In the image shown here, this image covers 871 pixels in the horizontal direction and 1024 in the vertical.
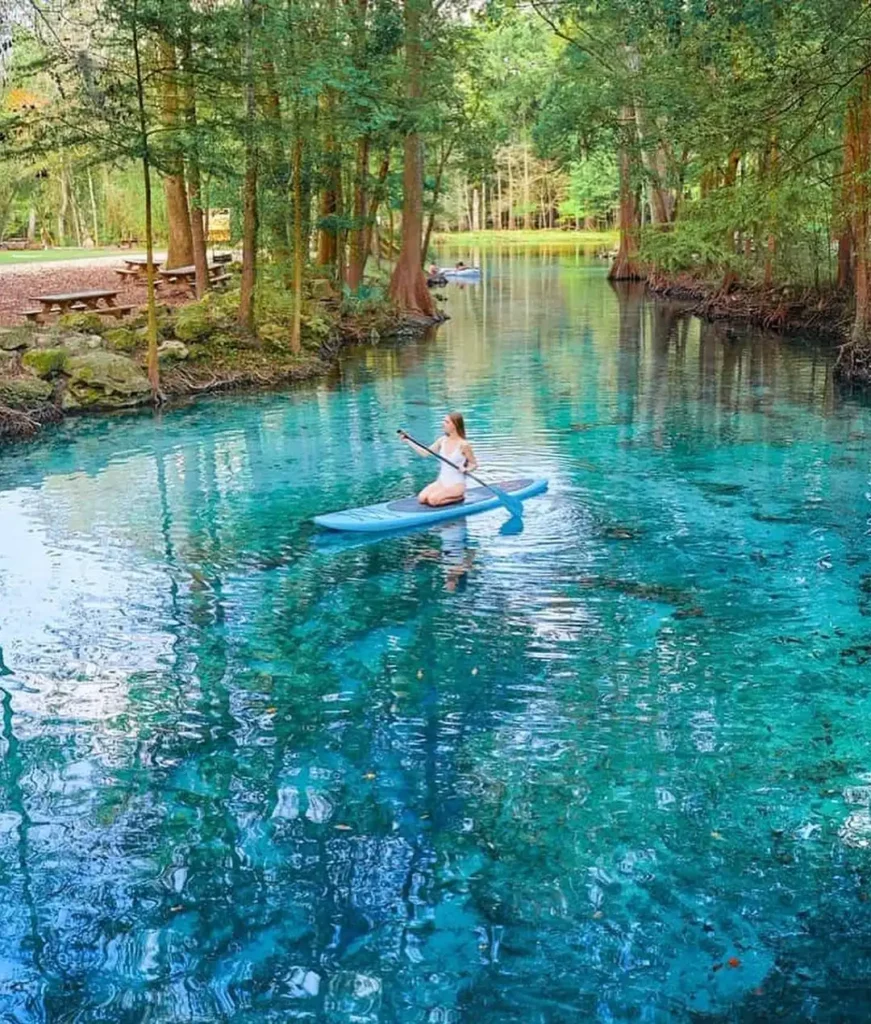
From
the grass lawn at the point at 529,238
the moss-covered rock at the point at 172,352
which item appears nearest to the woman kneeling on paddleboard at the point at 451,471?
the moss-covered rock at the point at 172,352

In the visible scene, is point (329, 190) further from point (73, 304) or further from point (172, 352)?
point (172, 352)

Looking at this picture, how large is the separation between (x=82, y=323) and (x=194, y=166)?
12.7ft

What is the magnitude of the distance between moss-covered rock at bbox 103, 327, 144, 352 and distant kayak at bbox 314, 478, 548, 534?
846 cm

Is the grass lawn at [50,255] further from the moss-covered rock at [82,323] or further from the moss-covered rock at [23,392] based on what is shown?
the moss-covered rock at [23,392]

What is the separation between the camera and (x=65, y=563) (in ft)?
30.7

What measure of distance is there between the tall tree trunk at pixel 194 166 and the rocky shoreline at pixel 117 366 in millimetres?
2475

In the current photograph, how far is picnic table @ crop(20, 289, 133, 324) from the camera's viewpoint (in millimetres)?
19656

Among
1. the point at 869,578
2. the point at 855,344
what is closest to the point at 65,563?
the point at 869,578

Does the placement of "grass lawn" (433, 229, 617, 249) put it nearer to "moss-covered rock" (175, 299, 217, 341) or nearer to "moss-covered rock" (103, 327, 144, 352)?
"moss-covered rock" (175, 299, 217, 341)

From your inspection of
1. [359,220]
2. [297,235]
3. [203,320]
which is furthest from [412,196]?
[203,320]

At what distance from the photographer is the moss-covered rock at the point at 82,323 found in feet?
59.2

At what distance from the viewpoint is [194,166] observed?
15.9 metres

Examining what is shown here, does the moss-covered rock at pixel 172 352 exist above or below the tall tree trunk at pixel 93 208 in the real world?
below

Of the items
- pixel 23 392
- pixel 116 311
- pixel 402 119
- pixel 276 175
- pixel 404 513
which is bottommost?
pixel 404 513
